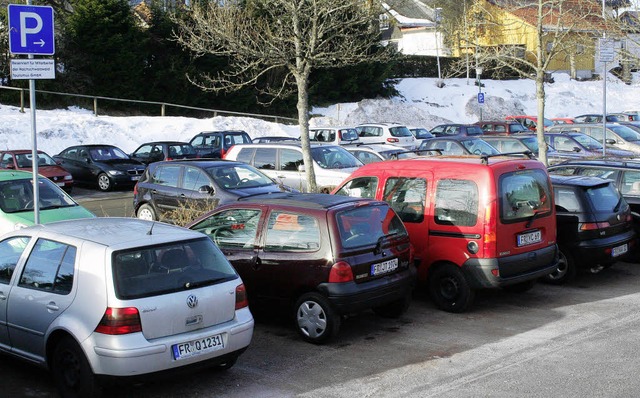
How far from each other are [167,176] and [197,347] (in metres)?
9.87

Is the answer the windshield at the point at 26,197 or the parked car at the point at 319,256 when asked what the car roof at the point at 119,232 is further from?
the windshield at the point at 26,197

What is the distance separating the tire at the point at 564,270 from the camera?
11.4 m

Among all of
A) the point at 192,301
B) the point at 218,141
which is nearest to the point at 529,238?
the point at 192,301

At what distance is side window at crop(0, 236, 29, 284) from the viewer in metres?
7.50

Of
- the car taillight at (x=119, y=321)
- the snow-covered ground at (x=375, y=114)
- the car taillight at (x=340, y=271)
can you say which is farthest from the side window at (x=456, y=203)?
the snow-covered ground at (x=375, y=114)

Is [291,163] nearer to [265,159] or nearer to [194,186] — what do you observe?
[265,159]

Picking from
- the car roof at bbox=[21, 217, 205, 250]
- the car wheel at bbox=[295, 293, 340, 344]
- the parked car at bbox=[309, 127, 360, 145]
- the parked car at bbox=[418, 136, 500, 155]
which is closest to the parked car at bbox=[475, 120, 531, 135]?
the parked car at bbox=[309, 127, 360, 145]

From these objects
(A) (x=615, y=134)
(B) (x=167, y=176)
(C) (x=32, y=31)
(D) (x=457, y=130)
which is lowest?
(B) (x=167, y=176)

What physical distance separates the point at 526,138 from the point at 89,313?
2042 cm

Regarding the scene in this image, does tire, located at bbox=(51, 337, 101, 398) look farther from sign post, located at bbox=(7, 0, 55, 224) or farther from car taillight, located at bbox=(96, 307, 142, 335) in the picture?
sign post, located at bbox=(7, 0, 55, 224)

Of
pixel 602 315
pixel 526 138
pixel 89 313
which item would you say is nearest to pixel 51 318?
pixel 89 313

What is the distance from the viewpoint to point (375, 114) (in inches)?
1873

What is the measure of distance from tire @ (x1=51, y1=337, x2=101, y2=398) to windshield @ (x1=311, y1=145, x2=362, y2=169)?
12166mm

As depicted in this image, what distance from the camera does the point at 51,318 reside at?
22.3 ft
